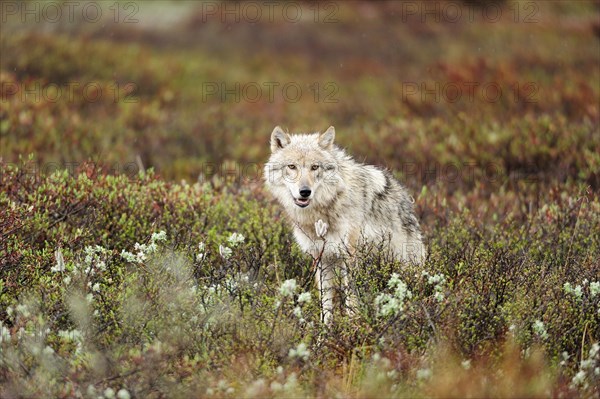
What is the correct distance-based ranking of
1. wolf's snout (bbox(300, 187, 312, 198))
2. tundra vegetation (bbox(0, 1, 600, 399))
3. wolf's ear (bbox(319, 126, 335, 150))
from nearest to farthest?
tundra vegetation (bbox(0, 1, 600, 399)) → wolf's snout (bbox(300, 187, 312, 198)) → wolf's ear (bbox(319, 126, 335, 150))

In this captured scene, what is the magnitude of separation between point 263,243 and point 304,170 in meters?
0.83

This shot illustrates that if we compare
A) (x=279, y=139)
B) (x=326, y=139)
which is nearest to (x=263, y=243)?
(x=279, y=139)

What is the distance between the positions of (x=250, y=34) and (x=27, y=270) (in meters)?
14.7

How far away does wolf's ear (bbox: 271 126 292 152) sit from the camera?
18.6 feet

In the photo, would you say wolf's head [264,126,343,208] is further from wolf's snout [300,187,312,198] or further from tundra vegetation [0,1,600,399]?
tundra vegetation [0,1,600,399]

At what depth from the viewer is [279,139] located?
571 cm

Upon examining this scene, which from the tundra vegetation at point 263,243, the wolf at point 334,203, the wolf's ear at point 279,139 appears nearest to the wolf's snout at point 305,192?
the wolf at point 334,203

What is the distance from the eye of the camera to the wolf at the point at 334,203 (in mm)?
5168

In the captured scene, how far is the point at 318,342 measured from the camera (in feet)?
13.4

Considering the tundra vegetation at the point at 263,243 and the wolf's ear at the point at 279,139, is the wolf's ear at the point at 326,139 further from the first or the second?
the tundra vegetation at the point at 263,243

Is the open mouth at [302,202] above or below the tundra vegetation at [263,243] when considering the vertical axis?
above

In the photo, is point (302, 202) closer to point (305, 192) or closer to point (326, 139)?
point (305, 192)

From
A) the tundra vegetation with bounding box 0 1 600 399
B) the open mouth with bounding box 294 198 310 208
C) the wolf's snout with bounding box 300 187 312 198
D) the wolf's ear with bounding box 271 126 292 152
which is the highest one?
the wolf's ear with bounding box 271 126 292 152

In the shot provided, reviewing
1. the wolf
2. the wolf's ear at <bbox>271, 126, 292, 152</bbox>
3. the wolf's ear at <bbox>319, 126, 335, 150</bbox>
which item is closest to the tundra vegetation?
the wolf
